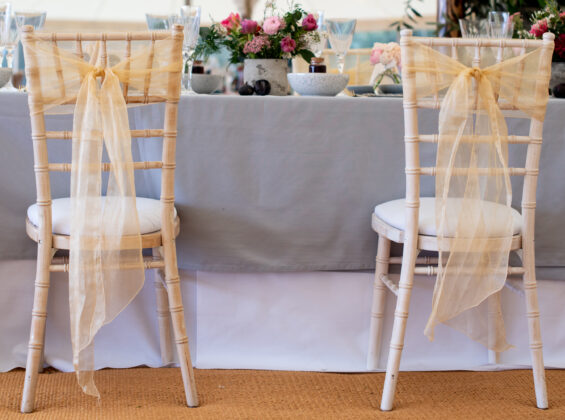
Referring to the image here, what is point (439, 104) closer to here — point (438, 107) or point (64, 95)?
point (438, 107)

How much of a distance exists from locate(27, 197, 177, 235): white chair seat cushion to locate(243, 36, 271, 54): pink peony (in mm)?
555

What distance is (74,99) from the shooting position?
1.36m

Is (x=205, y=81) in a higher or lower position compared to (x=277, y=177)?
higher

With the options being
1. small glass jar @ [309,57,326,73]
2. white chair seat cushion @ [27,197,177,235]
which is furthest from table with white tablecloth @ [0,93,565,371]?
small glass jar @ [309,57,326,73]

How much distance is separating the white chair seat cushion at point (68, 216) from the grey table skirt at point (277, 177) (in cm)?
13

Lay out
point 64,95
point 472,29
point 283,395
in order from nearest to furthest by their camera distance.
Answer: point 64,95, point 283,395, point 472,29

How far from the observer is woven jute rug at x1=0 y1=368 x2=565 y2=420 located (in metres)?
1.52

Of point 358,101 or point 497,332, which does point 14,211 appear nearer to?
point 358,101

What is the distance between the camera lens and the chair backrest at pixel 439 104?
137 centimetres

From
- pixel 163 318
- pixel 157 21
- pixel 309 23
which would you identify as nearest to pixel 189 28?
pixel 157 21

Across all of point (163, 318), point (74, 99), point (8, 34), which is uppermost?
point (8, 34)

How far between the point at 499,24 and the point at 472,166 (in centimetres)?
70

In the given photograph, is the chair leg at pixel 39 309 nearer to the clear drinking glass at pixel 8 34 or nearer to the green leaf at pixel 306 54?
the clear drinking glass at pixel 8 34

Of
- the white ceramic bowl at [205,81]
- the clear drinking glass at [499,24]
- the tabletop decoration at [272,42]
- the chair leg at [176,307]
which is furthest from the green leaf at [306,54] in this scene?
the chair leg at [176,307]
